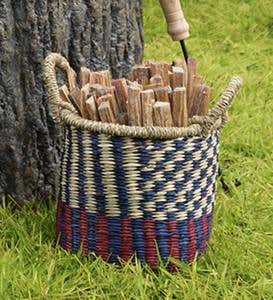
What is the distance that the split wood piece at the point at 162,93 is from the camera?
2.38m

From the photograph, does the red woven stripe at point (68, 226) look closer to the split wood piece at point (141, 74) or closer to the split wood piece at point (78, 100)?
the split wood piece at point (78, 100)

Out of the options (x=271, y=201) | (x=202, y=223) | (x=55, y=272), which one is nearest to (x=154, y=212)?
(x=202, y=223)

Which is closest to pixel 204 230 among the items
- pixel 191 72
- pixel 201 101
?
pixel 201 101

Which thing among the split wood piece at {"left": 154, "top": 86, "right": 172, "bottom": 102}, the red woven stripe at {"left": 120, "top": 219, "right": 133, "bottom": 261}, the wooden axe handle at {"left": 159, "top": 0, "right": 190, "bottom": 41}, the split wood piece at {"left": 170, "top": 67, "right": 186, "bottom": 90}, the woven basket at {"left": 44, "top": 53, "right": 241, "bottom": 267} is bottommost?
the red woven stripe at {"left": 120, "top": 219, "right": 133, "bottom": 261}

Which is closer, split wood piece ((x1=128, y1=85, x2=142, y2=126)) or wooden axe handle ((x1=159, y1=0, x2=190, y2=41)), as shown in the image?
split wood piece ((x1=128, y1=85, x2=142, y2=126))

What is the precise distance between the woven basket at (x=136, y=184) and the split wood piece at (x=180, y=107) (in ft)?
0.11

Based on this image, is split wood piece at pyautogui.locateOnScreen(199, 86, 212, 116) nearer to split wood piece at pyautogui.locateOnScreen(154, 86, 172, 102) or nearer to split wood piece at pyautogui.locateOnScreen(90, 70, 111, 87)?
split wood piece at pyautogui.locateOnScreen(154, 86, 172, 102)

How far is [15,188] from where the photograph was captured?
2.89 metres

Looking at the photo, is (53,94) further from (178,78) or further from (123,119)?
(178,78)

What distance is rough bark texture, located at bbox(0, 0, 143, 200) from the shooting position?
271 cm

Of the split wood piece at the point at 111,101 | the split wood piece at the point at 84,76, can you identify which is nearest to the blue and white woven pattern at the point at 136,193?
the split wood piece at the point at 111,101

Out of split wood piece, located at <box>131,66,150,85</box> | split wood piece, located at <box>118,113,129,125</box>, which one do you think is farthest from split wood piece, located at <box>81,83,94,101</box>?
split wood piece, located at <box>131,66,150,85</box>

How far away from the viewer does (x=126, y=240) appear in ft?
7.97

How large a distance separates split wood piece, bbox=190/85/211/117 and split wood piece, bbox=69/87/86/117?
355 mm
